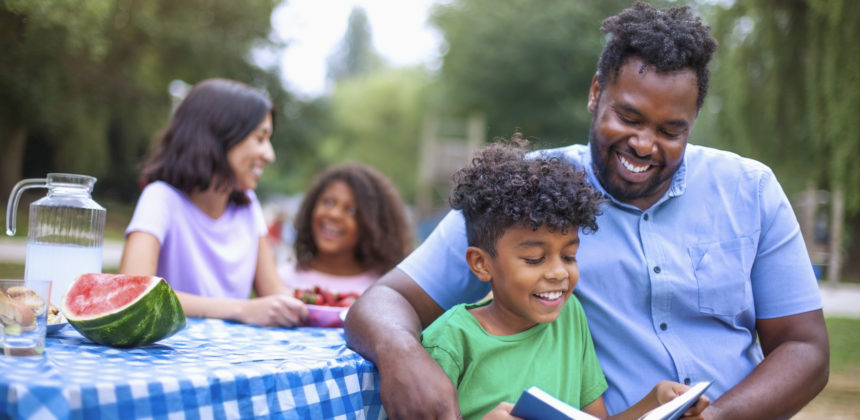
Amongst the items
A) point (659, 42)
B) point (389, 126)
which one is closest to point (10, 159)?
point (659, 42)

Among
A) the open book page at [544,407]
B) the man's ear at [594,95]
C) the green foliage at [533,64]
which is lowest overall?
the open book page at [544,407]

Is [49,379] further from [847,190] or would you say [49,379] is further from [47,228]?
[847,190]

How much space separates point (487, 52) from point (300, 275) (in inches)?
935

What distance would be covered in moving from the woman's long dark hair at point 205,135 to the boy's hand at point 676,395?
2014 mm

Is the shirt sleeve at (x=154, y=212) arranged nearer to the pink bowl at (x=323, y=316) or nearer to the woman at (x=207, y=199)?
the woman at (x=207, y=199)

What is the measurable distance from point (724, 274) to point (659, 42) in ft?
2.48

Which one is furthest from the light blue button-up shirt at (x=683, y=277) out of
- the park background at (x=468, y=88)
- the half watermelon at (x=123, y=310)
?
the half watermelon at (x=123, y=310)

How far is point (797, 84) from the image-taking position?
904 centimetres

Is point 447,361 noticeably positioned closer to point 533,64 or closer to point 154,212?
point 154,212

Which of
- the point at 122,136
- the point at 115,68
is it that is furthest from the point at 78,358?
the point at 122,136

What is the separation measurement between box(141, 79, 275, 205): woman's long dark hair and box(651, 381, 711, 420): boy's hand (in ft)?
6.61

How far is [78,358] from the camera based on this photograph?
1.72 m

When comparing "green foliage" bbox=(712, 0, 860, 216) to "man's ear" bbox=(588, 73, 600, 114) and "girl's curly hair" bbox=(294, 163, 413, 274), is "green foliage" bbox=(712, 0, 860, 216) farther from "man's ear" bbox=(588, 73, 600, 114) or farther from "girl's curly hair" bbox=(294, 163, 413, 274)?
"man's ear" bbox=(588, 73, 600, 114)

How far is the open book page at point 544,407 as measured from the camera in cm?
161
